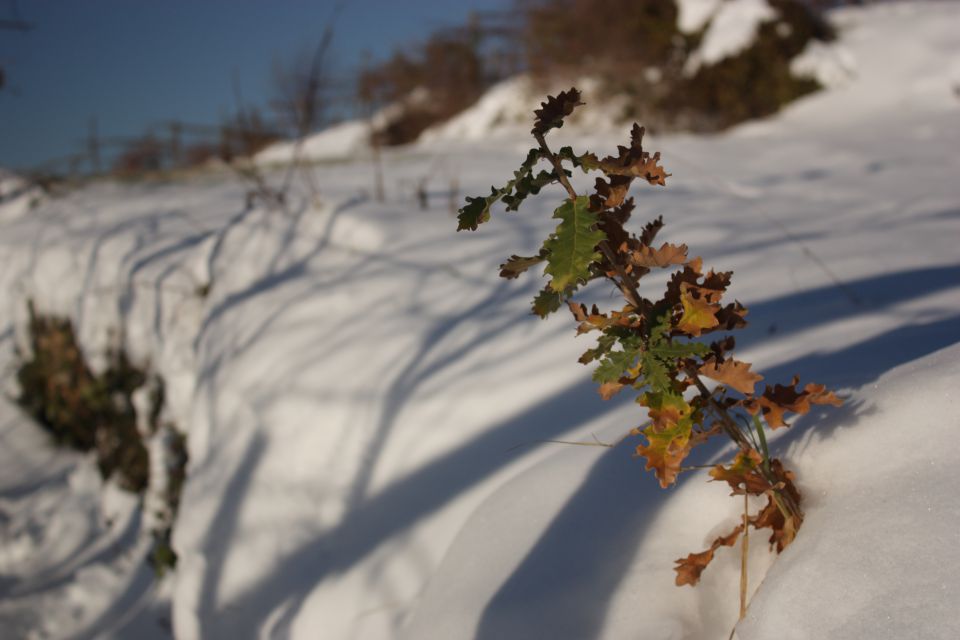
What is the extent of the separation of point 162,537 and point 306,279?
1.07 metres

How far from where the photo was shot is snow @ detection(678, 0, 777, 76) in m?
8.05

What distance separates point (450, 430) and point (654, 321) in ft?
2.65

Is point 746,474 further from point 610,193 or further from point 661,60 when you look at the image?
point 661,60

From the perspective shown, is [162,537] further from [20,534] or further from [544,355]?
[544,355]

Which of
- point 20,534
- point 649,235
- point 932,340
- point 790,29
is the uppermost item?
point 790,29

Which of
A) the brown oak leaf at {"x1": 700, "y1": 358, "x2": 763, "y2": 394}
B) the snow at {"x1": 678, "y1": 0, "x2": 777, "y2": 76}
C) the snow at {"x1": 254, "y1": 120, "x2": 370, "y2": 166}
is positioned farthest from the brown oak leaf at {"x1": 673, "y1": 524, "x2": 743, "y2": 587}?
the snow at {"x1": 254, "y1": 120, "x2": 370, "y2": 166}

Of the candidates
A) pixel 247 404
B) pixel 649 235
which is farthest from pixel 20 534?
pixel 649 235

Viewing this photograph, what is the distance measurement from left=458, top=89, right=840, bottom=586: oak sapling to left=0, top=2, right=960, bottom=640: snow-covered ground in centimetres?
11

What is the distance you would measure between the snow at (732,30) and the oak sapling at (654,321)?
326 inches

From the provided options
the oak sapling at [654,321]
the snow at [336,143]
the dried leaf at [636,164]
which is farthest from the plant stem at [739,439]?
the snow at [336,143]

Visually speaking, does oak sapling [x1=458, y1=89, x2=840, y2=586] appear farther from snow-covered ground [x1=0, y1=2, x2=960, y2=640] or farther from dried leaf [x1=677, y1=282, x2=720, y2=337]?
snow-covered ground [x1=0, y1=2, x2=960, y2=640]

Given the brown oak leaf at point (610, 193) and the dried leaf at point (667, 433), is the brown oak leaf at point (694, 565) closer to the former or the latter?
the dried leaf at point (667, 433)

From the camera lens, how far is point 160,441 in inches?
95.3

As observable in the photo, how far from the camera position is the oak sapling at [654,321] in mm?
752
